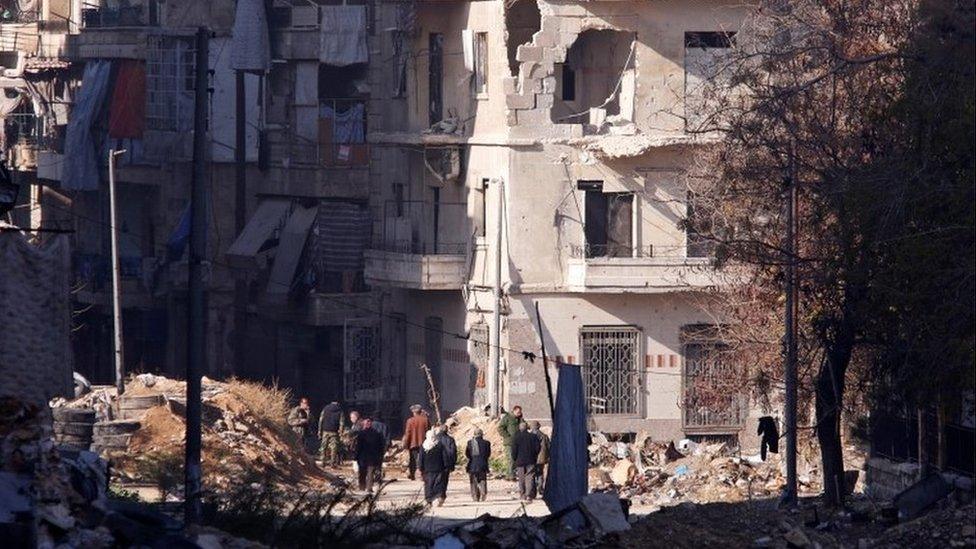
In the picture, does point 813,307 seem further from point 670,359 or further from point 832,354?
point 670,359

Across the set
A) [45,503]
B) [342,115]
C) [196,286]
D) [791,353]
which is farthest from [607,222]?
[45,503]

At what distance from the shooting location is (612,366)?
125 ft

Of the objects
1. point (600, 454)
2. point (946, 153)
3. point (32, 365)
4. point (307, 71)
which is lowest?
point (600, 454)

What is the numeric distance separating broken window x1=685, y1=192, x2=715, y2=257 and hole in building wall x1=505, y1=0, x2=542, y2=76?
4.61 meters

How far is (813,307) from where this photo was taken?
1039 inches

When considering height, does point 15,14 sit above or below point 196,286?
above

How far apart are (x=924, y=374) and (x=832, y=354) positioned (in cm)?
478

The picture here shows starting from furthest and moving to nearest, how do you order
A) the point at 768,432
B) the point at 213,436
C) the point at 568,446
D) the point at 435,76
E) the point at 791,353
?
the point at 435,76, the point at 213,436, the point at 768,432, the point at 791,353, the point at 568,446

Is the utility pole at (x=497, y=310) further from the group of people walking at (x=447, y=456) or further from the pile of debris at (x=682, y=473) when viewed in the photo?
the group of people walking at (x=447, y=456)

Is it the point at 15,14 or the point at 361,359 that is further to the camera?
the point at 15,14

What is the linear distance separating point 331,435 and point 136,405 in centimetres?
478

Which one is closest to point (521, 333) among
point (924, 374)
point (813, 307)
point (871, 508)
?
point (813, 307)

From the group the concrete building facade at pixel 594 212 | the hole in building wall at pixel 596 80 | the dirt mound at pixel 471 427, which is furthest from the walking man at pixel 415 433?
the hole in building wall at pixel 596 80

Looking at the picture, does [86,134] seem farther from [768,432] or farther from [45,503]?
[45,503]
